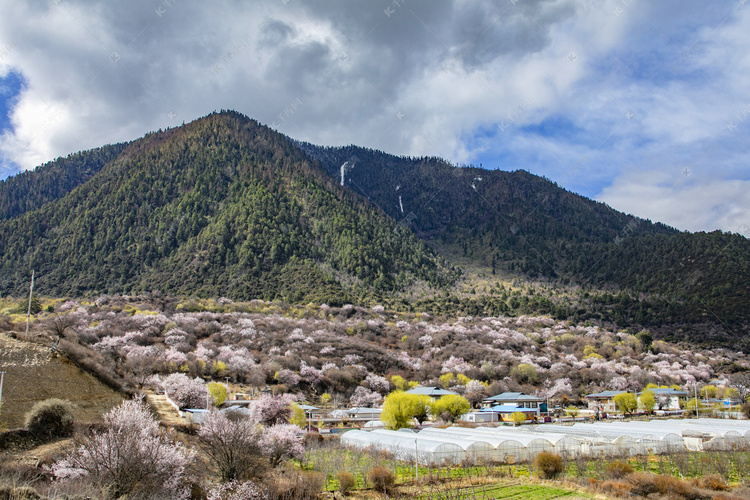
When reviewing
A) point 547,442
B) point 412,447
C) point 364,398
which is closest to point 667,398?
point 364,398

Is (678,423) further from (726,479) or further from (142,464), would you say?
(142,464)

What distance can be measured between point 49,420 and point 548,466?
24.1 m

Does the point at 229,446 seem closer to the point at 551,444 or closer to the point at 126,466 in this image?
the point at 126,466

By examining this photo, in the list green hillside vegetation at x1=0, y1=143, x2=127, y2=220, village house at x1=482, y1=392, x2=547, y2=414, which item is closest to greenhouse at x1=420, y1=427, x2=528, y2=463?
village house at x1=482, y1=392, x2=547, y2=414

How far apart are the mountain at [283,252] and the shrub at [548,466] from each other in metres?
70.4

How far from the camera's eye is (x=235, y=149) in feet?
432

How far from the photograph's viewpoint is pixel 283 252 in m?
107

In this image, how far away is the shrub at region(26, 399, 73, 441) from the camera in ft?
76.9

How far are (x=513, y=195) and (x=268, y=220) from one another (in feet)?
344

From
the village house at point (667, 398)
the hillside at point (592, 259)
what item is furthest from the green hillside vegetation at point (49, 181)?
the village house at point (667, 398)

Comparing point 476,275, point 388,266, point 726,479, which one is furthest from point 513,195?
point 726,479

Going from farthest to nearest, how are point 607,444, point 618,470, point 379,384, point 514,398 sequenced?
point 379,384 < point 514,398 < point 607,444 < point 618,470

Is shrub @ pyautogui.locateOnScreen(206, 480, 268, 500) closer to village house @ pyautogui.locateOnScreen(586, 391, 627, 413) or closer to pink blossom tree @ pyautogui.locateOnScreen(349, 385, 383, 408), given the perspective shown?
pink blossom tree @ pyautogui.locateOnScreen(349, 385, 383, 408)

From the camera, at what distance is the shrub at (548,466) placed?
27.1 metres
